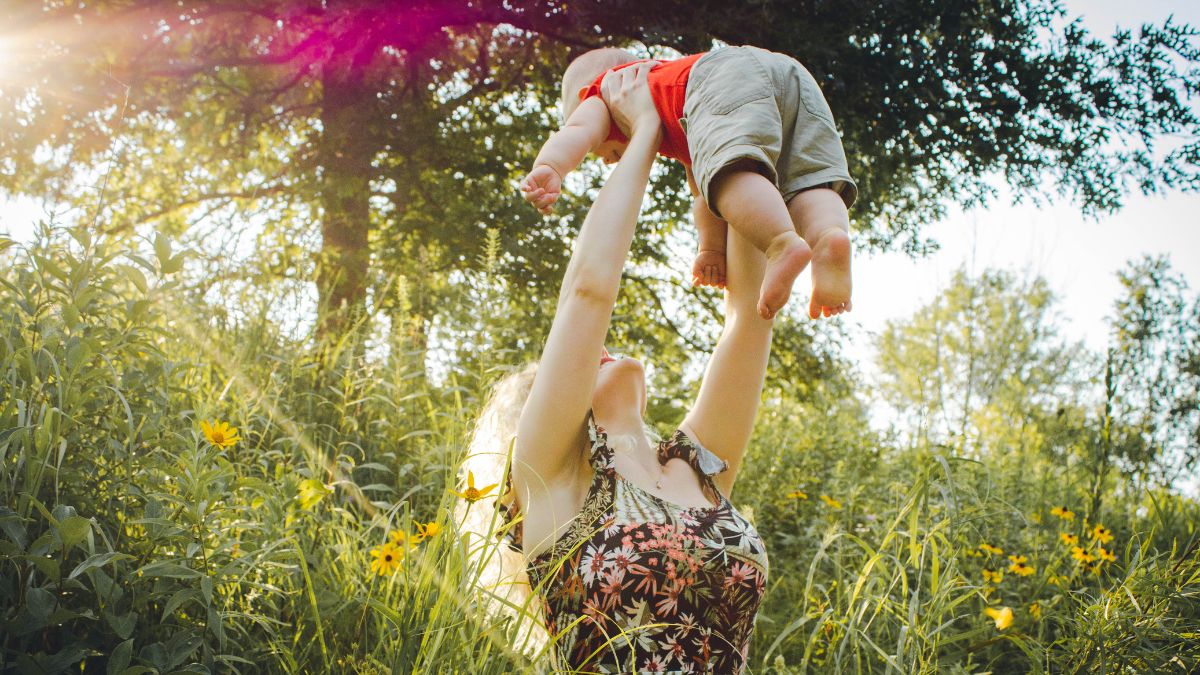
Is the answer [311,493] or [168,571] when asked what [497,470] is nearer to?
[311,493]

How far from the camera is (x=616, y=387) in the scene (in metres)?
1.93

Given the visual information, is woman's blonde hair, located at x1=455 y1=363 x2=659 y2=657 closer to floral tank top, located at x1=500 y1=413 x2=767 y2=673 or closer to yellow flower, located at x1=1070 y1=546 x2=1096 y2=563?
floral tank top, located at x1=500 y1=413 x2=767 y2=673

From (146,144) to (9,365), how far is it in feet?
19.5

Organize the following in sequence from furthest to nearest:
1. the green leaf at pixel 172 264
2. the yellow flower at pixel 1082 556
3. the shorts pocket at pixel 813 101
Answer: the yellow flower at pixel 1082 556, the shorts pocket at pixel 813 101, the green leaf at pixel 172 264

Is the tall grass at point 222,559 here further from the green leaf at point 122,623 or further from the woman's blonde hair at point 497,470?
the woman's blonde hair at point 497,470

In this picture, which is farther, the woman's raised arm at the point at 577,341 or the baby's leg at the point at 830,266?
the woman's raised arm at the point at 577,341

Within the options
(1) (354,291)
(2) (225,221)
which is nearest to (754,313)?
(2) (225,221)

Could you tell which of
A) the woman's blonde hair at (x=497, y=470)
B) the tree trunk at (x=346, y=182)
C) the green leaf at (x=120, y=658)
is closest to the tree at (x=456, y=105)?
the tree trunk at (x=346, y=182)

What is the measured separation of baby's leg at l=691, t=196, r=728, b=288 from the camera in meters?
2.04

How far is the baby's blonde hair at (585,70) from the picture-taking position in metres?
2.28

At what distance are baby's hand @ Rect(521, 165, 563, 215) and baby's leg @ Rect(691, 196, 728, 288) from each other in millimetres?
500

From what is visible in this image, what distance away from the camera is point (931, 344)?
21.8 metres

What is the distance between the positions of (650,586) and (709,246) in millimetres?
972

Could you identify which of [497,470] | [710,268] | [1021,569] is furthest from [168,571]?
[1021,569]
